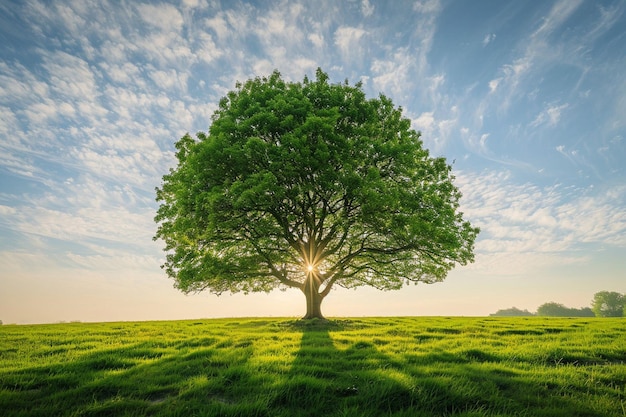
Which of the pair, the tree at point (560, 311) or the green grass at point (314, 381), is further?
the tree at point (560, 311)

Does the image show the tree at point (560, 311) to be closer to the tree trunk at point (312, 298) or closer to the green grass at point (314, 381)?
the tree trunk at point (312, 298)

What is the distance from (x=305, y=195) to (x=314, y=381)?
600 inches

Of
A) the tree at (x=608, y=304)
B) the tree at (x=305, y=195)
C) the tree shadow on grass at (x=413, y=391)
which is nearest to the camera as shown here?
the tree shadow on grass at (x=413, y=391)

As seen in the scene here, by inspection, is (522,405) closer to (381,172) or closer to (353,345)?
(353,345)

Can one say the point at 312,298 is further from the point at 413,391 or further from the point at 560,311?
the point at 560,311

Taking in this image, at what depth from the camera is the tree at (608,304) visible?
97000mm

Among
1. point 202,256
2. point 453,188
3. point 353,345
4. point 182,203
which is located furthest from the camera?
point 453,188

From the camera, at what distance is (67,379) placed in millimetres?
7250

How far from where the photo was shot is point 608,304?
10000 centimetres

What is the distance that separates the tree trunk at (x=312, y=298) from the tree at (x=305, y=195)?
0.10 metres

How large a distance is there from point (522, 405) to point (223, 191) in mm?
16345

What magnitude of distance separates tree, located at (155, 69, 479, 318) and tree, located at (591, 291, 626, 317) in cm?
11399

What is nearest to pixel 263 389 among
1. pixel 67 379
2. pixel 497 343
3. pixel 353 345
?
pixel 67 379

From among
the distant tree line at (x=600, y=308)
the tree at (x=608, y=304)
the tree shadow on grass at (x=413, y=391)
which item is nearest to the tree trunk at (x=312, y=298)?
the tree shadow on grass at (x=413, y=391)
